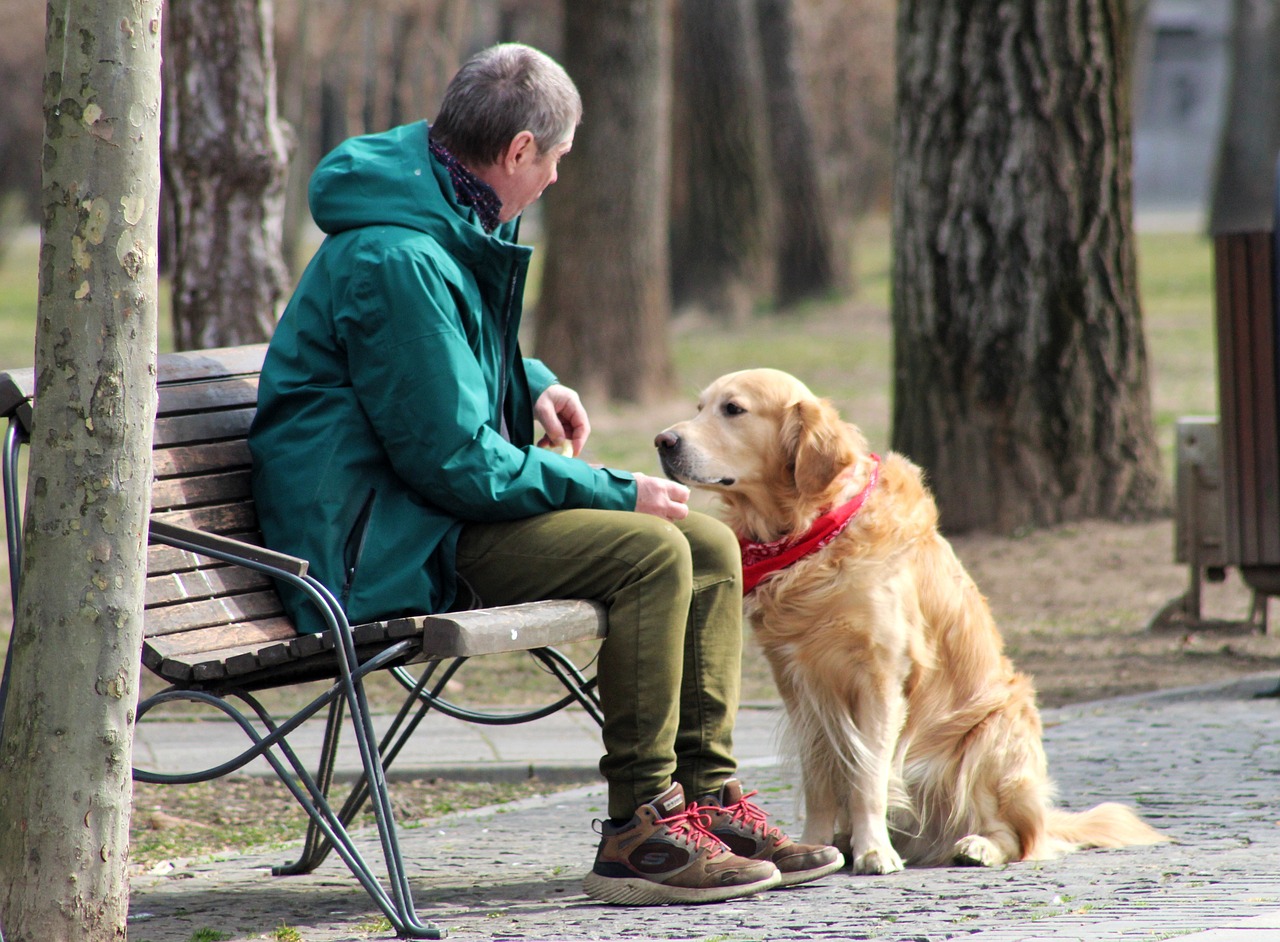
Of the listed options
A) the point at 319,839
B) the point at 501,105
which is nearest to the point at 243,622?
the point at 319,839

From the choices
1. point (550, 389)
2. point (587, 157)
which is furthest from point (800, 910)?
point (587, 157)

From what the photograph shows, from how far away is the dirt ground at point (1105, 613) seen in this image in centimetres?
617

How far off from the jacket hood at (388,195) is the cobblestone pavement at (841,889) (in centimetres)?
145

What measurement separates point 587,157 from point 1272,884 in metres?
9.94

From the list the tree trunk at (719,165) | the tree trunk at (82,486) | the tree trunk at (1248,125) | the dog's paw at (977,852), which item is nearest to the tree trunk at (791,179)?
the tree trunk at (719,165)

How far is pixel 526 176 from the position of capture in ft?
11.6

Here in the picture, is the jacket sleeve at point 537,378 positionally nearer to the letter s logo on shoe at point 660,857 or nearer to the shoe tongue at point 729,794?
the shoe tongue at point 729,794

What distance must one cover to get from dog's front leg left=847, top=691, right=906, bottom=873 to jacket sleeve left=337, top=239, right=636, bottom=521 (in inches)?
42.1

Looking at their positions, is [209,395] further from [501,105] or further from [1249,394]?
[1249,394]

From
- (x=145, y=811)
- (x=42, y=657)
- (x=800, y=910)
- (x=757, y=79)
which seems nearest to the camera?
(x=42, y=657)

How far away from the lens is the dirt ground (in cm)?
617

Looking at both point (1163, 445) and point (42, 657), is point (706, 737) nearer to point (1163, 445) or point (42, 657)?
point (42, 657)

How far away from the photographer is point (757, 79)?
19.3 metres

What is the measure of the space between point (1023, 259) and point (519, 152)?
16.0ft
